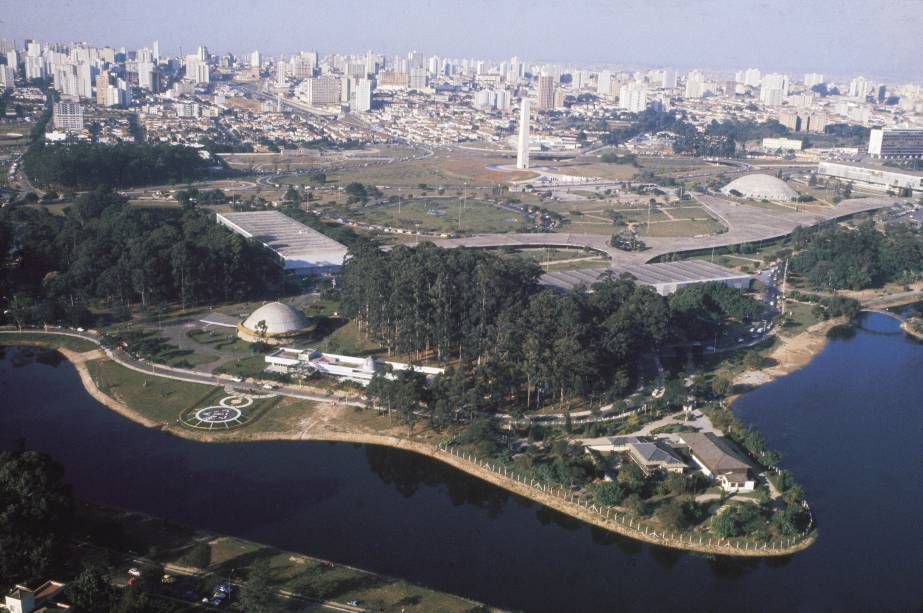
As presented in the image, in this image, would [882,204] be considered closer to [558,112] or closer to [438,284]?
[438,284]

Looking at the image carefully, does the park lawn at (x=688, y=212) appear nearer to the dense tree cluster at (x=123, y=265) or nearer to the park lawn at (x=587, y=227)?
the park lawn at (x=587, y=227)

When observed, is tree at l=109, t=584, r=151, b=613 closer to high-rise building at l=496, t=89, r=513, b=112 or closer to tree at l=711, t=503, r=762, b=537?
tree at l=711, t=503, r=762, b=537

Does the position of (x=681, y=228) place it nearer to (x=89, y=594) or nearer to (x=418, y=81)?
(x=89, y=594)

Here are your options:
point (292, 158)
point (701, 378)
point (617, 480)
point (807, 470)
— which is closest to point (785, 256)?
point (701, 378)

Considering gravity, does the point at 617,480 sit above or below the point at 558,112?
below

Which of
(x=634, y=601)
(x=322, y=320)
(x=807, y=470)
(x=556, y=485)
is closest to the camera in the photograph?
(x=634, y=601)

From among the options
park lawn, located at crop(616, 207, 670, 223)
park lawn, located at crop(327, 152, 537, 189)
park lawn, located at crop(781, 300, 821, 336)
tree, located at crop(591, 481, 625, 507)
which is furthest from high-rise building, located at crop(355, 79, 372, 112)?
tree, located at crop(591, 481, 625, 507)

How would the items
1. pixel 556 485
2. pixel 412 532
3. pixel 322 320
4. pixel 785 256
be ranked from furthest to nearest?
1. pixel 785 256
2. pixel 322 320
3. pixel 556 485
4. pixel 412 532
